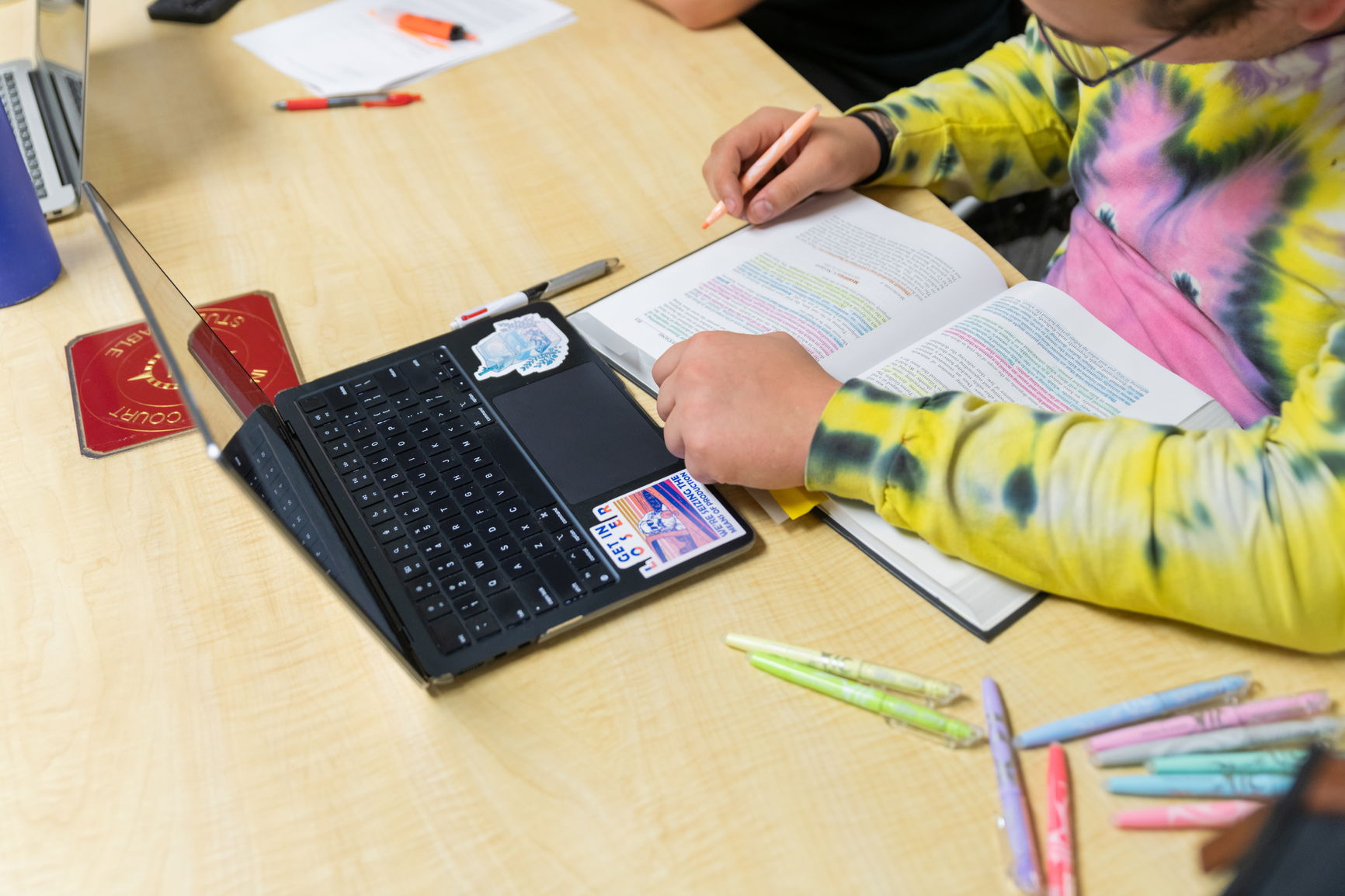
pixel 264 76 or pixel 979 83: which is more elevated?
pixel 979 83

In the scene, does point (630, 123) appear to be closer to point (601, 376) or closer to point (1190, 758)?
point (601, 376)

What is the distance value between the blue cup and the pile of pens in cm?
70

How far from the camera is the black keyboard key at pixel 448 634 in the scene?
0.57m

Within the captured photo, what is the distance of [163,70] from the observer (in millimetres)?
1156

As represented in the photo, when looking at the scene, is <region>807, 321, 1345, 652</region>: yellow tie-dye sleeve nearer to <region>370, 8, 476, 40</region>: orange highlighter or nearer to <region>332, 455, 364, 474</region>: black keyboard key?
<region>332, 455, 364, 474</region>: black keyboard key

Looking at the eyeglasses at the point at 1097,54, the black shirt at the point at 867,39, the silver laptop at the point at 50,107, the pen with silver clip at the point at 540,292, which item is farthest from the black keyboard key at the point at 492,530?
the black shirt at the point at 867,39

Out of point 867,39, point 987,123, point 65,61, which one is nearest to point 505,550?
point 987,123

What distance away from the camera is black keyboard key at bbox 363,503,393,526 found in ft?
2.10

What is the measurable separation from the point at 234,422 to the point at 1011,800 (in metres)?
0.44


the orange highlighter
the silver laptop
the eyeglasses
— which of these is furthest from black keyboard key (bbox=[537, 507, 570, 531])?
the orange highlighter

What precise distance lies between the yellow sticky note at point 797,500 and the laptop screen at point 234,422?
249 millimetres

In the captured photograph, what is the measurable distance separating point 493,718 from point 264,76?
873mm

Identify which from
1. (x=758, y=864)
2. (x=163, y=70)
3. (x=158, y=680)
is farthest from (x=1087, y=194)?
(x=163, y=70)

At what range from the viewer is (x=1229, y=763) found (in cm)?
49
